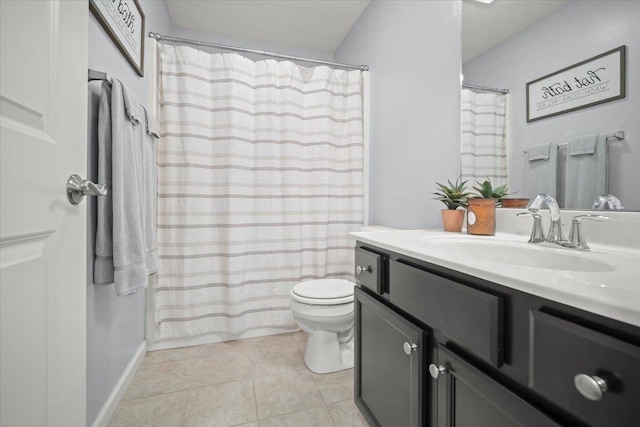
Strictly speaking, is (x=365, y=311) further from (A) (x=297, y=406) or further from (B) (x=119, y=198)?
(B) (x=119, y=198)

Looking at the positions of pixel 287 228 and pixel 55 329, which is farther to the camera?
pixel 287 228

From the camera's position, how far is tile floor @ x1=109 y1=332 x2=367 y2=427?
4.20ft

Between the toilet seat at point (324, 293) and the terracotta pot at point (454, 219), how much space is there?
25.4 inches

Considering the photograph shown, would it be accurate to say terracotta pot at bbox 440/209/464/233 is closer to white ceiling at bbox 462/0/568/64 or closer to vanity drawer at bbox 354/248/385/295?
vanity drawer at bbox 354/248/385/295

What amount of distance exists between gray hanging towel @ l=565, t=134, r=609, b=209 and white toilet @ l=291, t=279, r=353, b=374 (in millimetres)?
1062

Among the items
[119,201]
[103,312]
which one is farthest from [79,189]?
[103,312]

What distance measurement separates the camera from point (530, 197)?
1.07 m

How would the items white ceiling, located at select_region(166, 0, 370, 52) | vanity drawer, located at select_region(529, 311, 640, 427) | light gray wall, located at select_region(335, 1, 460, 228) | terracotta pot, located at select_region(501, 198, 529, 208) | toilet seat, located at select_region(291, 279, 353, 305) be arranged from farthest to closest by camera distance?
1. white ceiling, located at select_region(166, 0, 370, 52)
2. toilet seat, located at select_region(291, 279, 353, 305)
3. light gray wall, located at select_region(335, 1, 460, 228)
4. terracotta pot, located at select_region(501, 198, 529, 208)
5. vanity drawer, located at select_region(529, 311, 640, 427)

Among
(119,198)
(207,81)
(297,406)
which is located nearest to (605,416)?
(297,406)

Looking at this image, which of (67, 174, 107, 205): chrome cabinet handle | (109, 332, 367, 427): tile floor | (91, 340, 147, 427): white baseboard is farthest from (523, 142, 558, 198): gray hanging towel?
(91, 340, 147, 427): white baseboard

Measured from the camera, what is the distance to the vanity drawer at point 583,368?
1.18 feet

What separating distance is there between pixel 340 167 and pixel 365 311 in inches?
51.8

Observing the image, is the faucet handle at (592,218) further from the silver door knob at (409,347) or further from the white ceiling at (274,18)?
the white ceiling at (274,18)

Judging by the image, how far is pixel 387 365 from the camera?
97cm
